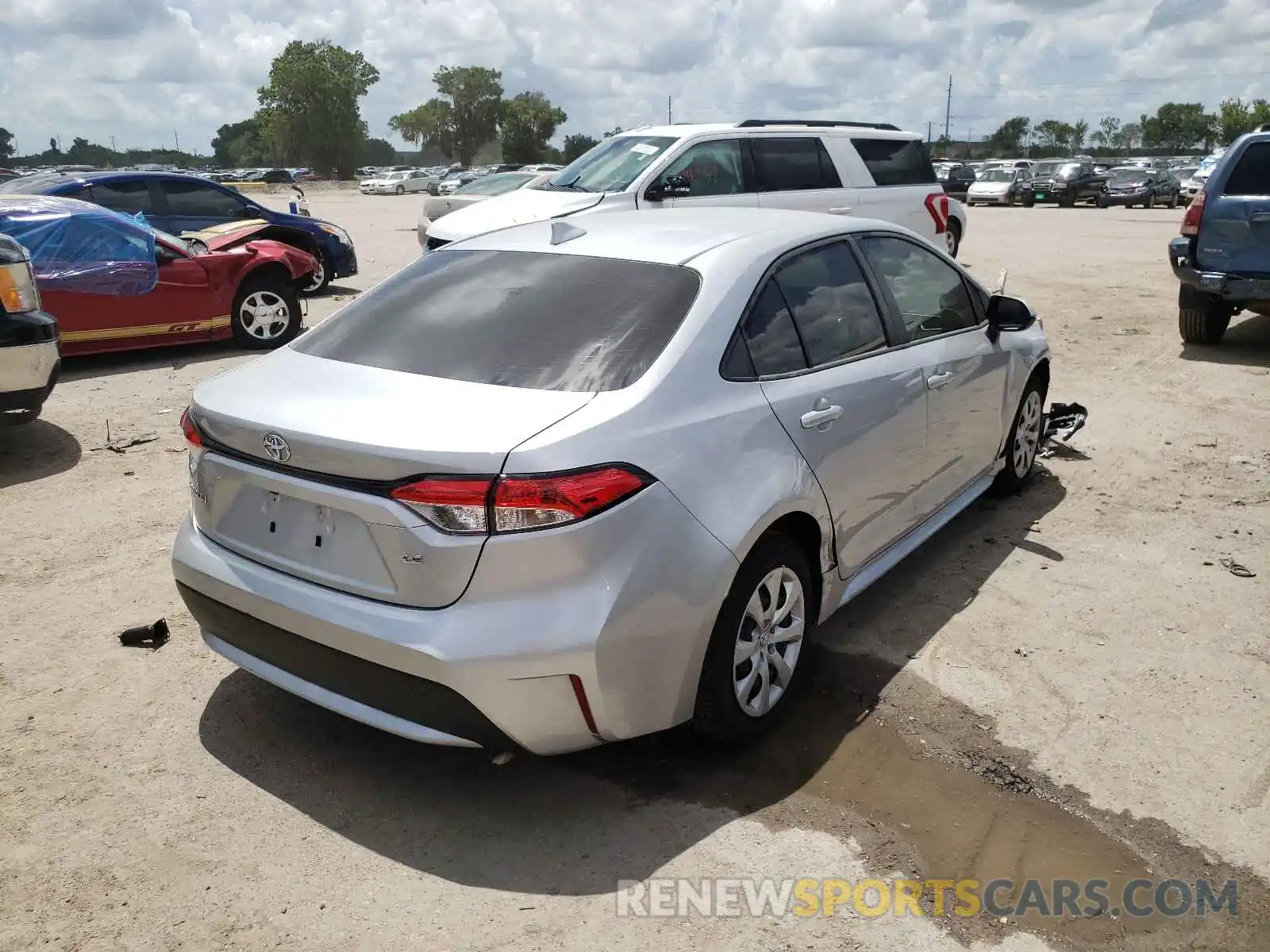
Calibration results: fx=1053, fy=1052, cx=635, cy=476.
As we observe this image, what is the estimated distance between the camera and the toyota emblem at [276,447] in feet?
9.65

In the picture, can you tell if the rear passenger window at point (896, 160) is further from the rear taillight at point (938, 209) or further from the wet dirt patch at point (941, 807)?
the wet dirt patch at point (941, 807)

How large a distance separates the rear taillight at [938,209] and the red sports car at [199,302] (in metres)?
6.80

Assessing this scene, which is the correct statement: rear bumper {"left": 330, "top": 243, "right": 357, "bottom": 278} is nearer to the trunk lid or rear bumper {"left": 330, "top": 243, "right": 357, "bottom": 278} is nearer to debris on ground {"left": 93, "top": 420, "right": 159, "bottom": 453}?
debris on ground {"left": 93, "top": 420, "right": 159, "bottom": 453}

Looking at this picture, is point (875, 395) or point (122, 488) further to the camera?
point (122, 488)

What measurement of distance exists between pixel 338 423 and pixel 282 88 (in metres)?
→ 105

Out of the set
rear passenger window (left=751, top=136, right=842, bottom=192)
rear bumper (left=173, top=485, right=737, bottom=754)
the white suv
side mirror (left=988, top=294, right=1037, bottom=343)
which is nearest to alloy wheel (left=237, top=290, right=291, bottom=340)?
the white suv

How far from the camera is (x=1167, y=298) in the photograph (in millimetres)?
12617

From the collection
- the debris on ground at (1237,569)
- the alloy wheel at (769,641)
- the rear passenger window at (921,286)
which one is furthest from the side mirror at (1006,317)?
the alloy wheel at (769,641)

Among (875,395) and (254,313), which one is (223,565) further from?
(254,313)

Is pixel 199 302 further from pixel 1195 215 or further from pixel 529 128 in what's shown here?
pixel 529 128

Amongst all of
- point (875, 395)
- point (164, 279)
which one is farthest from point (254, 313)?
point (875, 395)

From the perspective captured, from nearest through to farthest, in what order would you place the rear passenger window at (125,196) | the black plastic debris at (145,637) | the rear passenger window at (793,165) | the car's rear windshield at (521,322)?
the car's rear windshield at (521,322) < the black plastic debris at (145,637) < the rear passenger window at (793,165) < the rear passenger window at (125,196)

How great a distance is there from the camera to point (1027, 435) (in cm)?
592

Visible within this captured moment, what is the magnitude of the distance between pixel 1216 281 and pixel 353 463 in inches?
340
